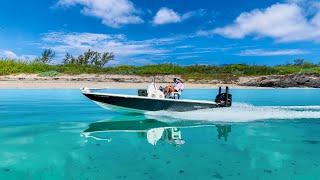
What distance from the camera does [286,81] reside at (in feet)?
140

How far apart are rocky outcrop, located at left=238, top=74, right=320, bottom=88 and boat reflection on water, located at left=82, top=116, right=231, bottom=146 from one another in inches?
1093

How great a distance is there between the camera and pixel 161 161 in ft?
29.2

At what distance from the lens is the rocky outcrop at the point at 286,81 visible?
138 feet

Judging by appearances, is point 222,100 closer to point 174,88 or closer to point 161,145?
point 174,88

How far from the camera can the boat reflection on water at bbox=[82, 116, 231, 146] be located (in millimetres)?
11934

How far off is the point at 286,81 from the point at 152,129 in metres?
31.6

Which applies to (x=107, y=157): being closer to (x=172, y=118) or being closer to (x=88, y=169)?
(x=88, y=169)

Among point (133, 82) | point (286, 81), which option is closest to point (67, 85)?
point (133, 82)

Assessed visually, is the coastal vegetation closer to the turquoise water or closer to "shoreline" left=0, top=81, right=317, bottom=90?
"shoreline" left=0, top=81, right=317, bottom=90

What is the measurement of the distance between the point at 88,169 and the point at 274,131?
7.38 meters

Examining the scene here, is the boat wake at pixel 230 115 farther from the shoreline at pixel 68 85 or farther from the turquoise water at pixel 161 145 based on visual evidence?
the shoreline at pixel 68 85

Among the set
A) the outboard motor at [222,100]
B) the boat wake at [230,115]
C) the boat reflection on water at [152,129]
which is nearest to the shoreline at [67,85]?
the boat wake at [230,115]

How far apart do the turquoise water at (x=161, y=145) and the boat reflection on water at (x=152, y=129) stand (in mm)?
28

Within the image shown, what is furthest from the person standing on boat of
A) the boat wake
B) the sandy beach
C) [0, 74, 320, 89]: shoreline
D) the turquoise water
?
[0, 74, 320, 89]: shoreline
